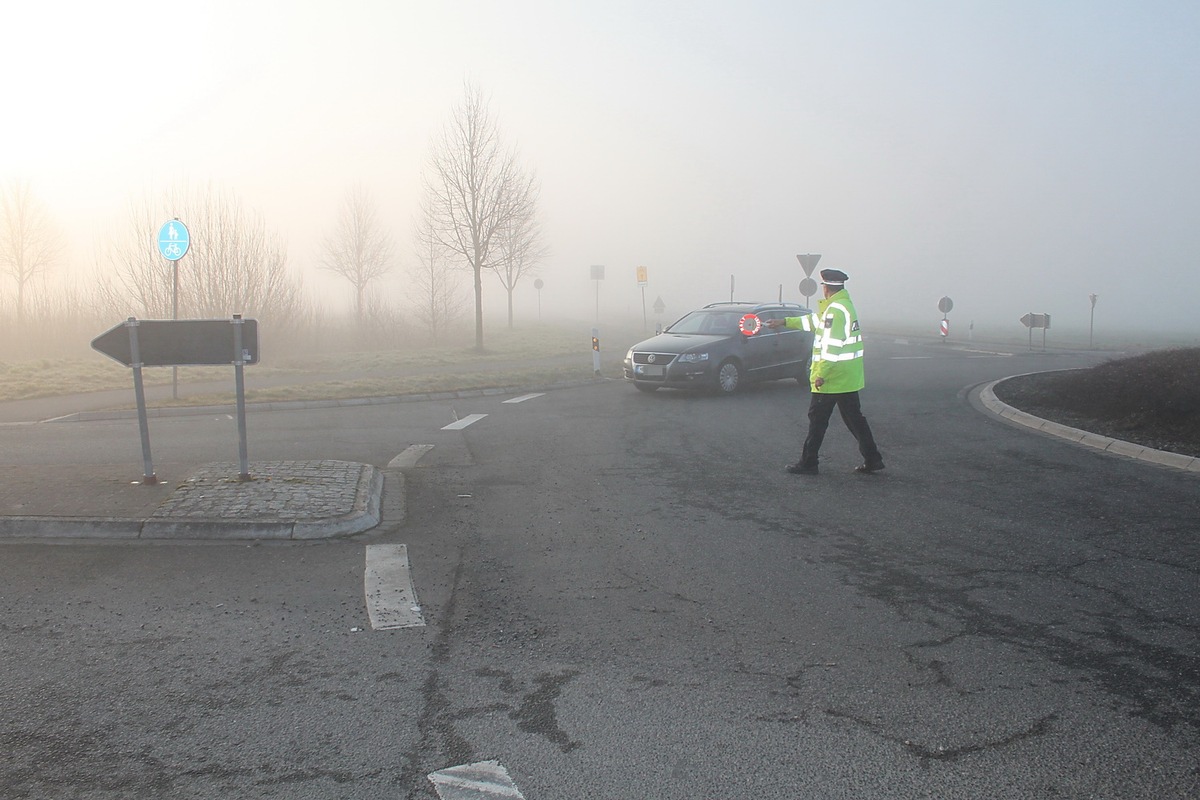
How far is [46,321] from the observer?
29344 mm

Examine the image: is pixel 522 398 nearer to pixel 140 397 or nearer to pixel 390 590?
pixel 140 397

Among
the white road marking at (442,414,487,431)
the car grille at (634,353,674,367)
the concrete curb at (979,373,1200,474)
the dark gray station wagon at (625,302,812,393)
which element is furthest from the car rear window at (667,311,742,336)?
the white road marking at (442,414,487,431)

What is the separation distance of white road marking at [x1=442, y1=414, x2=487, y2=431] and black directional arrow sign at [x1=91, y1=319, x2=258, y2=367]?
518 cm

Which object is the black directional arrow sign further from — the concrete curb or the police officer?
the concrete curb

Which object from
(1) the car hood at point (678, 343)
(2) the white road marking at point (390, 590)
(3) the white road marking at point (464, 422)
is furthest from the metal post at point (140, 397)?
(1) the car hood at point (678, 343)

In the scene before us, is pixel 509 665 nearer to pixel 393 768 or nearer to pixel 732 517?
pixel 393 768

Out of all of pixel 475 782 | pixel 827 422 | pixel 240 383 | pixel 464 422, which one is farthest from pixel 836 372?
pixel 475 782

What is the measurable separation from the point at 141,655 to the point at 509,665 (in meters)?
1.75

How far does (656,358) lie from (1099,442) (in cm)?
792

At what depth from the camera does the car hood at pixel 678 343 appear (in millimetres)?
16750

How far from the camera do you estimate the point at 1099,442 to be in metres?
10.5

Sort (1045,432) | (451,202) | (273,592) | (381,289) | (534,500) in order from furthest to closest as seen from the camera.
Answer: (381,289), (451,202), (1045,432), (534,500), (273,592)

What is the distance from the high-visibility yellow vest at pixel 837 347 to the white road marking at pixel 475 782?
638 cm

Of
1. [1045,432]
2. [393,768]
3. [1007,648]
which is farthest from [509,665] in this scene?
[1045,432]
